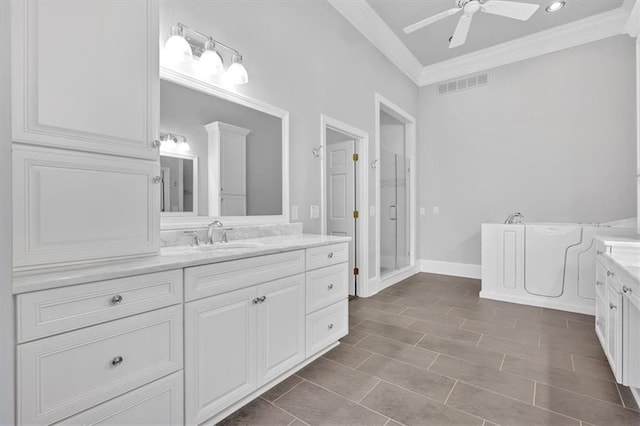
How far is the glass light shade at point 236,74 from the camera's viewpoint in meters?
2.17

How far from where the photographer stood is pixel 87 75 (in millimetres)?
1252

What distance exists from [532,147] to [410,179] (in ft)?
5.76

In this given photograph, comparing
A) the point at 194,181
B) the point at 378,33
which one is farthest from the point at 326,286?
the point at 378,33

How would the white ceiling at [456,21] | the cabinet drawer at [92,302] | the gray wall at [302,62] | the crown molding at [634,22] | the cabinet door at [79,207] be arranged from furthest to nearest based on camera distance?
1. the white ceiling at [456,21]
2. the crown molding at [634,22]
3. the gray wall at [302,62]
4. the cabinet door at [79,207]
5. the cabinet drawer at [92,302]

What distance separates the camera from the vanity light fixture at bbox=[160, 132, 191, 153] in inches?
75.6

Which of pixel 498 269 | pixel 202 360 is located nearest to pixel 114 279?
pixel 202 360

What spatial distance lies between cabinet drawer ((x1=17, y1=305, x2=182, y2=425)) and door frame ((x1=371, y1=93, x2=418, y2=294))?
3.01 meters

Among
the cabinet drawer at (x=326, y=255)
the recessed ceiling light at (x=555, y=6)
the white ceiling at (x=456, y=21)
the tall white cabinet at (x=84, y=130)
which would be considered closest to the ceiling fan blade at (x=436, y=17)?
the white ceiling at (x=456, y=21)

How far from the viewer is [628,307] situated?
5.57ft

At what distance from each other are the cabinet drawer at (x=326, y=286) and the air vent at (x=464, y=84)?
4019 mm

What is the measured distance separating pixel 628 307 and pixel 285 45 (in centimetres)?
306

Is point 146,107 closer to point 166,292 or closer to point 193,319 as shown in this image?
point 166,292

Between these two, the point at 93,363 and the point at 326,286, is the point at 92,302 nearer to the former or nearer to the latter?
the point at 93,363

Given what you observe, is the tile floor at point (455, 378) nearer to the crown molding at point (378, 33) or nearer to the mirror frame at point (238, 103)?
the mirror frame at point (238, 103)
